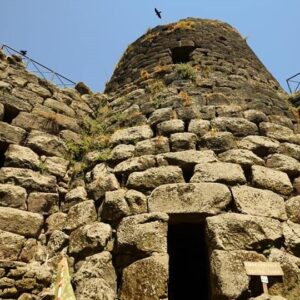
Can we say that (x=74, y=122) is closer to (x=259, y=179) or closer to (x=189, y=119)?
(x=189, y=119)

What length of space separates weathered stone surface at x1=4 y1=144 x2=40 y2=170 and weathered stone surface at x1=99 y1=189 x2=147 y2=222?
113 centimetres

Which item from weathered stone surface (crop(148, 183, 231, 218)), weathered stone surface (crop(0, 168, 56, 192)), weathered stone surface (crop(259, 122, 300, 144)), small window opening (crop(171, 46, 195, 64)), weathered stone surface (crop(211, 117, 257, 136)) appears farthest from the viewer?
→ small window opening (crop(171, 46, 195, 64))

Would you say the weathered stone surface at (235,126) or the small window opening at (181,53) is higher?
the small window opening at (181,53)

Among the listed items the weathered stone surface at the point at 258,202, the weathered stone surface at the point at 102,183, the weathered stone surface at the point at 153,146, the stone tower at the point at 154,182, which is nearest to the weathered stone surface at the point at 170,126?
the stone tower at the point at 154,182

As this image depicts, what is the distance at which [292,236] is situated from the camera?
11.3ft

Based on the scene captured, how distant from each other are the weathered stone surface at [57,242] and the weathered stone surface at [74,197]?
0.37 m

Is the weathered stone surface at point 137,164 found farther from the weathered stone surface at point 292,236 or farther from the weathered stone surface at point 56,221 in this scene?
the weathered stone surface at point 292,236

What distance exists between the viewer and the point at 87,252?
3.54 metres

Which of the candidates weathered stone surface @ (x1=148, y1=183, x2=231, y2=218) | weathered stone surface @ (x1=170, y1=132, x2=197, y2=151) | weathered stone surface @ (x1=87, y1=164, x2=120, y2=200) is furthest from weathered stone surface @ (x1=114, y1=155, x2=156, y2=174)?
weathered stone surface @ (x1=148, y1=183, x2=231, y2=218)

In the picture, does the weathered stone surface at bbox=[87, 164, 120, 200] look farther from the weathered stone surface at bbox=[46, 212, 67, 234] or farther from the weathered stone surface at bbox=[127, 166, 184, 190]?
the weathered stone surface at bbox=[46, 212, 67, 234]

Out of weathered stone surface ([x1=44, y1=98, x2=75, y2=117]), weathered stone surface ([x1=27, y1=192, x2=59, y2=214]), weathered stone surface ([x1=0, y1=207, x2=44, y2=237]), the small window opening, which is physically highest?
the small window opening

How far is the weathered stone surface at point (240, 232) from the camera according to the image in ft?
10.8

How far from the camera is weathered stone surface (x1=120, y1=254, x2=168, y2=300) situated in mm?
3078

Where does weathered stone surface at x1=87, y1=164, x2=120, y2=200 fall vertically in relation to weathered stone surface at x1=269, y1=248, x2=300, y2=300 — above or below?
above
